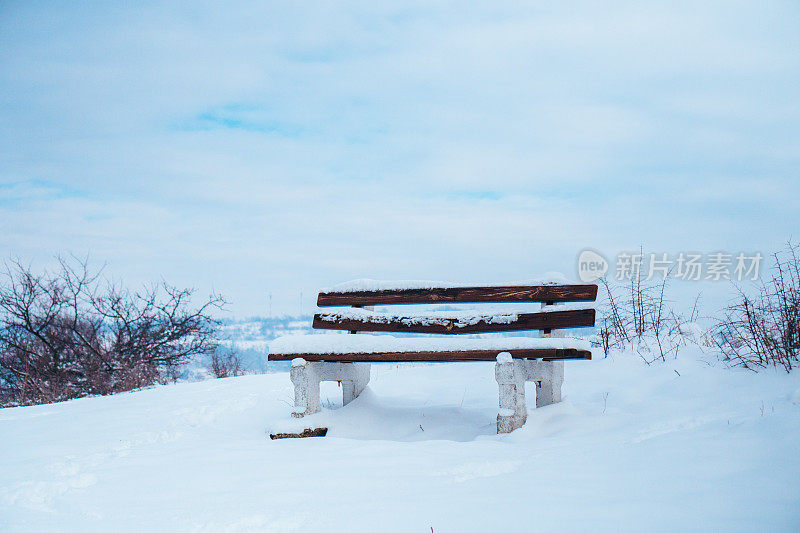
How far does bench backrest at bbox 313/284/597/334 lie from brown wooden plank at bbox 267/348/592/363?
1.20 ft

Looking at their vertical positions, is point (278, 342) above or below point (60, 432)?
above

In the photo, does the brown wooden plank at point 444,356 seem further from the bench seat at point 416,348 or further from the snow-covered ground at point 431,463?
the snow-covered ground at point 431,463

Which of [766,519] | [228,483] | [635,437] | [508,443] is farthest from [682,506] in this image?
[228,483]

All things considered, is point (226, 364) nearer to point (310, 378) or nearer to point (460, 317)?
point (310, 378)

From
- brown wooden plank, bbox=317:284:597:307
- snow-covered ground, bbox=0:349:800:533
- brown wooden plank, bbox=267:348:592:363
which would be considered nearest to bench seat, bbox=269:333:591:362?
brown wooden plank, bbox=267:348:592:363

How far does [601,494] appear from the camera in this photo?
283 cm

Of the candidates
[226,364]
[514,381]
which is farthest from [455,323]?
[226,364]

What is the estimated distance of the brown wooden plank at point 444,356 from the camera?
175 inches

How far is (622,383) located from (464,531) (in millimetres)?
4067

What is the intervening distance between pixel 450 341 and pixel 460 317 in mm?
334

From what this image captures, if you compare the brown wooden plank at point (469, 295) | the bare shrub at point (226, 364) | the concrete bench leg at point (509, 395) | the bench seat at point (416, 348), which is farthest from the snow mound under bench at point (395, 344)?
the bare shrub at point (226, 364)

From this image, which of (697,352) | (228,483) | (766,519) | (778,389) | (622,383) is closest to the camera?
(766,519)

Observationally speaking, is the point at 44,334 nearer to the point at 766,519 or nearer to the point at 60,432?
the point at 60,432

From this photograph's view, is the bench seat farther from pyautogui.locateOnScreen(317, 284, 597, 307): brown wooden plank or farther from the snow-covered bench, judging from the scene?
pyautogui.locateOnScreen(317, 284, 597, 307): brown wooden plank
